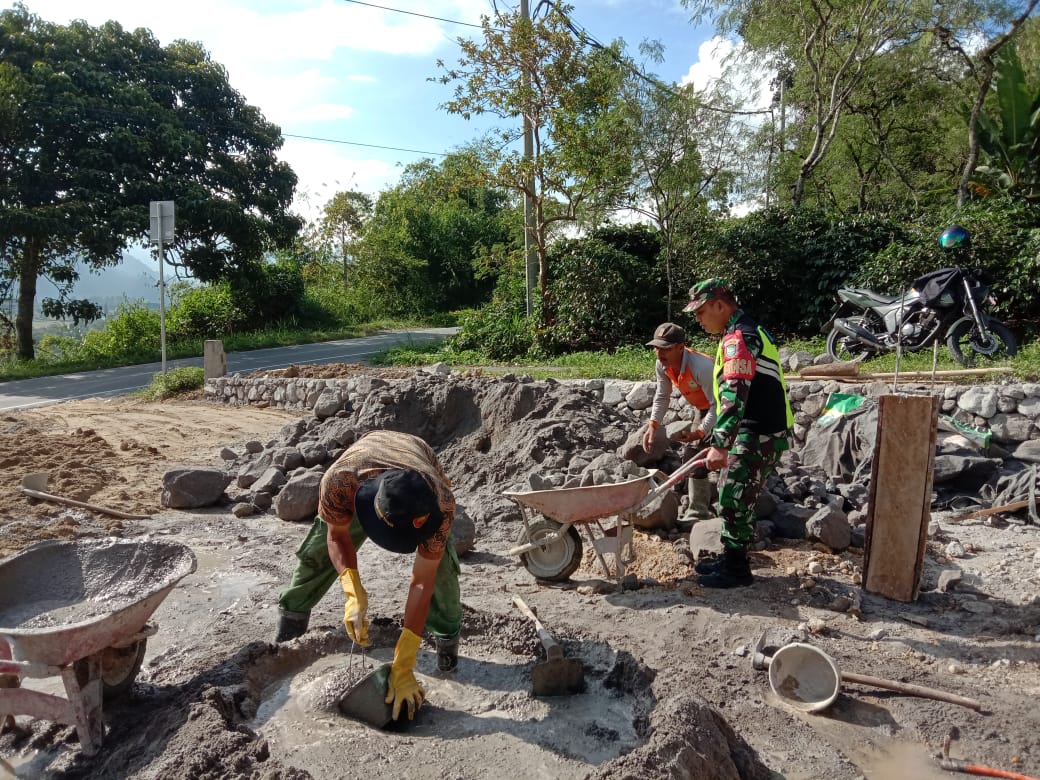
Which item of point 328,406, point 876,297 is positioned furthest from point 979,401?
point 328,406

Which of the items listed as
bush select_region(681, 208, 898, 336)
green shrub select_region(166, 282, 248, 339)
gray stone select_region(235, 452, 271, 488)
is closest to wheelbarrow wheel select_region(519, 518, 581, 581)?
gray stone select_region(235, 452, 271, 488)

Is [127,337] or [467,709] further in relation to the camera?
[127,337]

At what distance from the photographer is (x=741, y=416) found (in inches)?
154

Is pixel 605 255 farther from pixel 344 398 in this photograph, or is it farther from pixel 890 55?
pixel 890 55

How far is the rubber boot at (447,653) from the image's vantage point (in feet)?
10.6

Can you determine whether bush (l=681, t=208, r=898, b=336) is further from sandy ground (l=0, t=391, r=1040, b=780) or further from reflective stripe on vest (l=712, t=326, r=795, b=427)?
reflective stripe on vest (l=712, t=326, r=795, b=427)

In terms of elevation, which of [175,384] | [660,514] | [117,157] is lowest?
[660,514]

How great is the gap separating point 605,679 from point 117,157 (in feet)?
60.6

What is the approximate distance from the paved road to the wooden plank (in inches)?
465

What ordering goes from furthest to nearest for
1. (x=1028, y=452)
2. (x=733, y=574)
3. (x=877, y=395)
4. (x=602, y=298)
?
1. (x=602, y=298)
2. (x=877, y=395)
3. (x=1028, y=452)
4. (x=733, y=574)

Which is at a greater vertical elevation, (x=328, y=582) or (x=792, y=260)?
(x=792, y=260)

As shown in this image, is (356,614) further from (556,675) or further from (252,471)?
(252,471)

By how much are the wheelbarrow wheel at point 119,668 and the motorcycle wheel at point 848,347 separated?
7841 mm

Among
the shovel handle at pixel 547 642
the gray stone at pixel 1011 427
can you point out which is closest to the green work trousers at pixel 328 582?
the shovel handle at pixel 547 642
